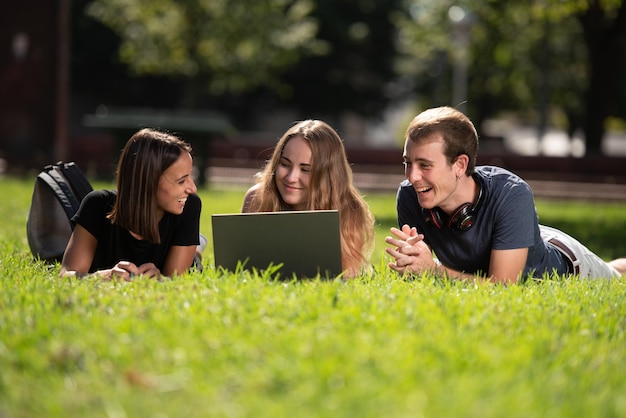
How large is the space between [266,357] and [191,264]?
2427 mm

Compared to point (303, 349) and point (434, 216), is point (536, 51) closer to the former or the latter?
point (434, 216)

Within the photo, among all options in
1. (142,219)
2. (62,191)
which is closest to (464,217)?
(142,219)

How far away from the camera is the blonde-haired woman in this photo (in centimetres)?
551

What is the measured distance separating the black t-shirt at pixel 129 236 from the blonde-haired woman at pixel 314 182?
551 millimetres

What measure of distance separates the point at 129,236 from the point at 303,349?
2.38m

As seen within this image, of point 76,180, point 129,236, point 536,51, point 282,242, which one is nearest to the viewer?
point 282,242

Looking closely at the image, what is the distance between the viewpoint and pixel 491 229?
5211 millimetres

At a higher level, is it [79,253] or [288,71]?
[288,71]

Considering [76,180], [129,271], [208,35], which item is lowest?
[129,271]

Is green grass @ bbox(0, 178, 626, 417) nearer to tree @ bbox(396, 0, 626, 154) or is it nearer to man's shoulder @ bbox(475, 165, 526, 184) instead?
man's shoulder @ bbox(475, 165, 526, 184)

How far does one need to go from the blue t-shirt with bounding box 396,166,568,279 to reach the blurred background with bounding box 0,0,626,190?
563 cm

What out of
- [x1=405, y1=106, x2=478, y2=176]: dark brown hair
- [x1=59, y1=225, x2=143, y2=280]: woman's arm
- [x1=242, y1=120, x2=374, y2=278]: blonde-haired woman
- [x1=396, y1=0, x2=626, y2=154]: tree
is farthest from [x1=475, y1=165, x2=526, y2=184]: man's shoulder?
[x1=396, y1=0, x2=626, y2=154]: tree

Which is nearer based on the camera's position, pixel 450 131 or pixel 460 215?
pixel 450 131

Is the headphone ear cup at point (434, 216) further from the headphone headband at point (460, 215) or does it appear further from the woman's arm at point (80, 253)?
the woman's arm at point (80, 253)
